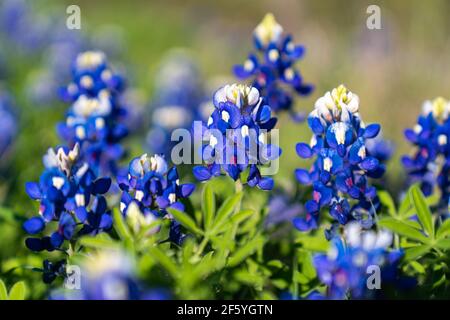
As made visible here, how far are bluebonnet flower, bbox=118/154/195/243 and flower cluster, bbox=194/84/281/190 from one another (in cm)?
11

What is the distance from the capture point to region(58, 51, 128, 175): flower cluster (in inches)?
126

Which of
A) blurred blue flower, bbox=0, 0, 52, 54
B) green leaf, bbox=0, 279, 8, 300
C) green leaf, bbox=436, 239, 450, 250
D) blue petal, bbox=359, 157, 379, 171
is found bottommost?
green leaf, bbox=0, 279, 8, 300

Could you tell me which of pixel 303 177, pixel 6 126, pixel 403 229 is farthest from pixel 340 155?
pixel 6 126

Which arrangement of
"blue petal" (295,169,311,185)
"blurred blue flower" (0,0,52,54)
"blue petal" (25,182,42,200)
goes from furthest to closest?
"blurred blue flower" (0,0,52,54), "blue petal" (295,169,311,185), "blue petal" (25,182,42,200)

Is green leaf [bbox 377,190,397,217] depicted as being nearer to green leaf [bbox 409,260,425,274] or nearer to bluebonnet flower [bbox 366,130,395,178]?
bluebonnet flower [bbox 366,130,395,178]

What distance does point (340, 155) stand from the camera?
94.9 inches

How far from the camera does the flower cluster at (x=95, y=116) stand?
3.19 metres

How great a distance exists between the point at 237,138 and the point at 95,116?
106cm

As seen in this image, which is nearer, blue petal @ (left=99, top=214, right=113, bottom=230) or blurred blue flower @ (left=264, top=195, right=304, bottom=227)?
blue petal @ (left=99, top=214, right=113, bottom=230)

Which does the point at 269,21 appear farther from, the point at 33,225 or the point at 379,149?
the point at 33,225

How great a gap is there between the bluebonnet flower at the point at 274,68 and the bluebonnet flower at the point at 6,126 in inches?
77.2

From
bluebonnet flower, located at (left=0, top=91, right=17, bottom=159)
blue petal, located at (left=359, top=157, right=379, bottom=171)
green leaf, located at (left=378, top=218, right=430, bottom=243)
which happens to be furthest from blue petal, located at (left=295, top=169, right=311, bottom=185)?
bluebonnet flower, located at (left=0, top=91, right=17, bottom=159)

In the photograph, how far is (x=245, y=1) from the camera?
10.7 meters
